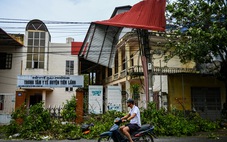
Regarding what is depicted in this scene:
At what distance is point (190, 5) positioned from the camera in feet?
45.4

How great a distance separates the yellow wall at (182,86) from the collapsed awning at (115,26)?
5689 mm

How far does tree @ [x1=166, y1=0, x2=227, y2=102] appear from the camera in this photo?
1189 cm

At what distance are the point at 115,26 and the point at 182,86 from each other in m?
8.06

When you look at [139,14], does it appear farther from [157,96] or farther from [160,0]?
[157,96]

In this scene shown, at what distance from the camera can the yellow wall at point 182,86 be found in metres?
18.6

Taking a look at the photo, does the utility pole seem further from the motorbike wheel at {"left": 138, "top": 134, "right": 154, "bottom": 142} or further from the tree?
the motorbike wheel at {"left": 138, "top": 134, "right": 154, "bottom": 142}

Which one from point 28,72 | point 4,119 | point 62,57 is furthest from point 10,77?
point 4,119

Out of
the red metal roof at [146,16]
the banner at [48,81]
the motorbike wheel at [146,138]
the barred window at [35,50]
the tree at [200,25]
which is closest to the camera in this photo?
the motorbike wheel at [146,138]

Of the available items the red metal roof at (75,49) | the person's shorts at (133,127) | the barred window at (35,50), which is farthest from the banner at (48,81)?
the red metal roof at (75,49)

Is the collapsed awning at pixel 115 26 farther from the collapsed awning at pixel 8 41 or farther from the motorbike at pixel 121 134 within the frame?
the collapsed awning at pixel 8 41

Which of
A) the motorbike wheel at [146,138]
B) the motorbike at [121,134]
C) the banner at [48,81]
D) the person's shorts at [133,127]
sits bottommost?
the motorbike wheel at [146,138]

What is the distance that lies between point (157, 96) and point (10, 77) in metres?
16.2

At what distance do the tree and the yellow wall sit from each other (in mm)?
4240

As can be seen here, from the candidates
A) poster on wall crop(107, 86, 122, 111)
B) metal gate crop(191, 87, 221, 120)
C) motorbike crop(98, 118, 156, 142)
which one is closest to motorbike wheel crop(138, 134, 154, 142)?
motorbike crop(98, 118, 156, 142)
